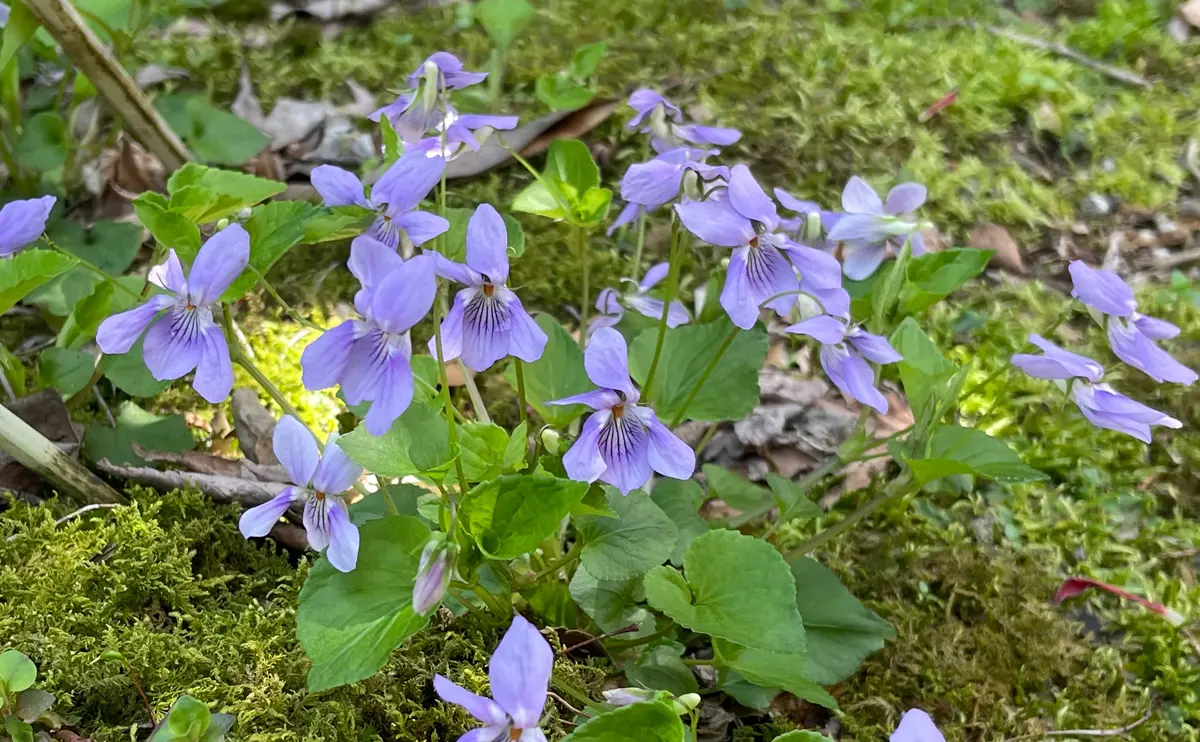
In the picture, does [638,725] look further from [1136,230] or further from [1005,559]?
[1136,230]

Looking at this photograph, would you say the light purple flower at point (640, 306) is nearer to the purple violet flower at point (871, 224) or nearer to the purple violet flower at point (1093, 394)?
the purple violet flower at point (871, 224)

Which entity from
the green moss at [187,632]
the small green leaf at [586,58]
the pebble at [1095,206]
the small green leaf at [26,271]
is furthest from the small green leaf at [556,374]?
the pebble at [1095,206]

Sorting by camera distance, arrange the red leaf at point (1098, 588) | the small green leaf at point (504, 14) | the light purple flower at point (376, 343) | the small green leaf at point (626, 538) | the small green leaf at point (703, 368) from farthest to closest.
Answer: the small green leaf at point (504, 14) < the red leaf at point (1098, 588) < the small green leaf at point (703, 368) < the small green leaf at point (626, 538) < the light purple flower at point (376, 343)

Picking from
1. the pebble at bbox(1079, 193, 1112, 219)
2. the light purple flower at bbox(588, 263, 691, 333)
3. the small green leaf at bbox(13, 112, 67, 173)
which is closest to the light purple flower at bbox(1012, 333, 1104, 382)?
→ the light purple flower at bbox(588, 263, 691, 333)

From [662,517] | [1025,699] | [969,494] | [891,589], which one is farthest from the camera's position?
[969,494]

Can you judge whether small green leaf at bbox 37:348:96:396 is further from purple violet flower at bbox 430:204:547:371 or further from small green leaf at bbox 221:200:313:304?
purple violet flower at bbox 430:204:547:371

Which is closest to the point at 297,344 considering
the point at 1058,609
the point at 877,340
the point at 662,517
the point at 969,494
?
the point at 662,517
